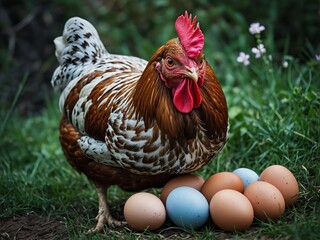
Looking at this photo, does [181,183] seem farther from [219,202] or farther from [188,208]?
[219,202]

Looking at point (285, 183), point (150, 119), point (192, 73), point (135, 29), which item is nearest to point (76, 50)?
point (150, 119)

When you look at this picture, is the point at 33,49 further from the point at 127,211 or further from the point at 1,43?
the point at 127,211

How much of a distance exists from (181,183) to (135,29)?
4.00 metres

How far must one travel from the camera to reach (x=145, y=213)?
3.36 meters

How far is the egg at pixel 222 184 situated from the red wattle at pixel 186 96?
0.55 meters

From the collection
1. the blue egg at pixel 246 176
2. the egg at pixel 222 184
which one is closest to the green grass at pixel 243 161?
the egg at pixel 222 184

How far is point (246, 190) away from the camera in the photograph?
3.38m

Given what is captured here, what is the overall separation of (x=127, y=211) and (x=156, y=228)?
0.22m

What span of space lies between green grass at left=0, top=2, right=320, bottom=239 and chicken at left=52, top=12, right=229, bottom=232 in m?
0.39

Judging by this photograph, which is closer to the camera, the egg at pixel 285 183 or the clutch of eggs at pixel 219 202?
the clutch of eggs at pixel 219 202

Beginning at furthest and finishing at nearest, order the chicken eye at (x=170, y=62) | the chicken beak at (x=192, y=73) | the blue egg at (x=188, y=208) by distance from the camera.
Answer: the blue egg at (x=188, y=208) → the chicken eye at (x=170, y=62) → the chicken beak at (x=192, y=73)

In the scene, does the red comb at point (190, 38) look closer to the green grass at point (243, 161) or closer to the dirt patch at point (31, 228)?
→ the green grass at point (243, 161)

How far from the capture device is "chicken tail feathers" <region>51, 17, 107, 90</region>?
421 centimetres

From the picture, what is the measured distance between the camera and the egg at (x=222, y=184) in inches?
136
